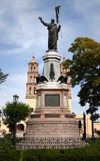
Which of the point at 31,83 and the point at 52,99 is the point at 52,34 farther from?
the point at 31,83

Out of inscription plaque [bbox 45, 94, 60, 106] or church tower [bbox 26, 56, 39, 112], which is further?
church tower [bbox 26, 56, 39, 112]

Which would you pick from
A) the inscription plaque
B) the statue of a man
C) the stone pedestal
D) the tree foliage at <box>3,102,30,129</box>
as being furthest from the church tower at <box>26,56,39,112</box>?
the inscription plaque

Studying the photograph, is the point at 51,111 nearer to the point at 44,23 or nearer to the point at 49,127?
the point at 49,127

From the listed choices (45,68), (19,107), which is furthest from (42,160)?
(19,107)

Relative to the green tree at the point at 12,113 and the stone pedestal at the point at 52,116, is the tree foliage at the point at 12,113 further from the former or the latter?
the stone pedestal at the point at 52,116

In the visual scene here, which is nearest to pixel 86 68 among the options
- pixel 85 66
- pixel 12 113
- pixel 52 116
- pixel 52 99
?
pixel 85 66

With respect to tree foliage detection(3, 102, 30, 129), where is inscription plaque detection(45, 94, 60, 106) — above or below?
above

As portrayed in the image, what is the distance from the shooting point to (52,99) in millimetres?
17016

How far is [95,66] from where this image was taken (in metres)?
21.8

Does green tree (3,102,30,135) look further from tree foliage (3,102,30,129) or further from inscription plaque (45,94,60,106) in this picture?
inscription plaque (45,94,60,106)

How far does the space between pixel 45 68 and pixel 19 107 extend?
27867mm

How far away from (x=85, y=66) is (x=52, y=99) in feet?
24.4

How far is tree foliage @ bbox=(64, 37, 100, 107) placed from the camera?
2134 centimetres

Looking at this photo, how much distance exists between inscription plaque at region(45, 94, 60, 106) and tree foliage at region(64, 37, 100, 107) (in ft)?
19.0
